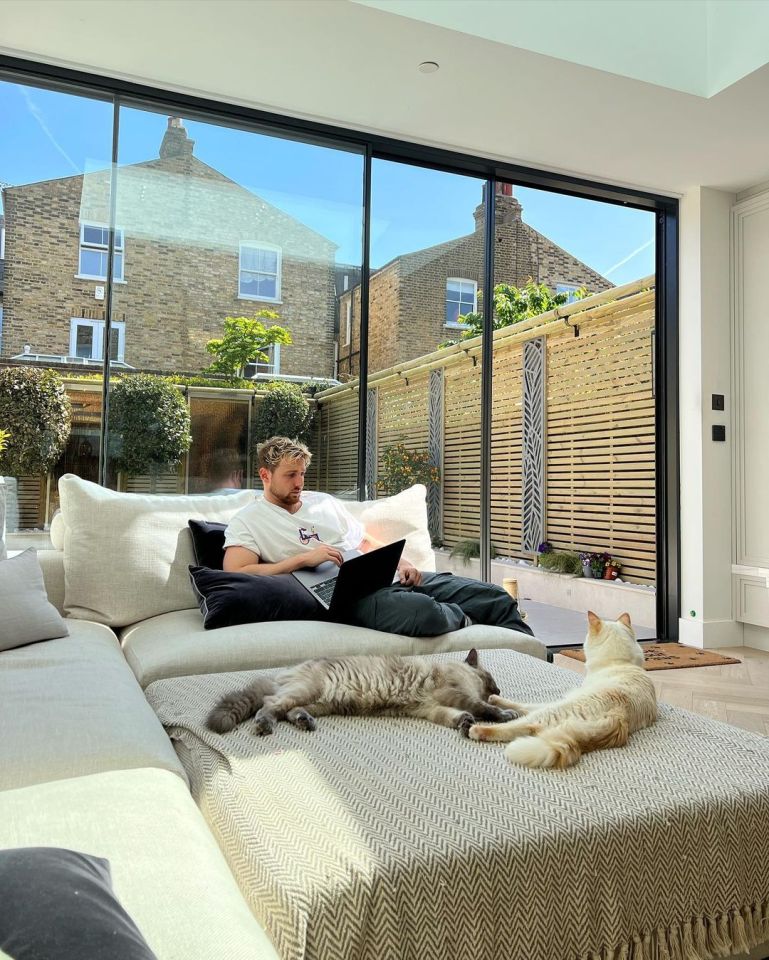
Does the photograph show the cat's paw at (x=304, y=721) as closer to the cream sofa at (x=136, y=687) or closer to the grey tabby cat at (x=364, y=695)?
the grey tabby cat at (x=364, y=695)

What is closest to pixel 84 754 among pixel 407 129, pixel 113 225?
pixel 113 225

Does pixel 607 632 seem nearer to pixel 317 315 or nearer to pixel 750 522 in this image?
pixel 317 315

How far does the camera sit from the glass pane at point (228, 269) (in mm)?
3658

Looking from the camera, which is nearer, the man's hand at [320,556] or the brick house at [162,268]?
the man's hand at [320,556]

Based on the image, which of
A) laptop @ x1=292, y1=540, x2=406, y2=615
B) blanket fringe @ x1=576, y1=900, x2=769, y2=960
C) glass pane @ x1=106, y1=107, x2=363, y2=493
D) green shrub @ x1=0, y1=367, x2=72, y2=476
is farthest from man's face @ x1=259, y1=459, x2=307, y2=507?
blanket fringe @ x1=576, y1=900, x2=769, y2=960

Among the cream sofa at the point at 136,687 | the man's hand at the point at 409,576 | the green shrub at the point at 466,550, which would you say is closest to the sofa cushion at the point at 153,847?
the cream sofa at the point at 136,687

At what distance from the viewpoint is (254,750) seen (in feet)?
4.72

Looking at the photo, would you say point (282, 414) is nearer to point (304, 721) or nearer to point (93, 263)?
point (93, 263)

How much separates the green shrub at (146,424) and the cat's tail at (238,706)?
2.16 m

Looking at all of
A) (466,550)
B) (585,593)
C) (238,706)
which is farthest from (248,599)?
(585,593)

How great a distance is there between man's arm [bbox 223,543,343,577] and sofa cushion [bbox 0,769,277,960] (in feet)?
4.66

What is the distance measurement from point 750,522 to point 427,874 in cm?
436

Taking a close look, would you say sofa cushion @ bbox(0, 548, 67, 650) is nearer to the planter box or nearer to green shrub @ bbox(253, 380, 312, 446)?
green shrub @ bbox(253, 380, 312, 446)

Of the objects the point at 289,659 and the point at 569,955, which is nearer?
the point at 569,955
